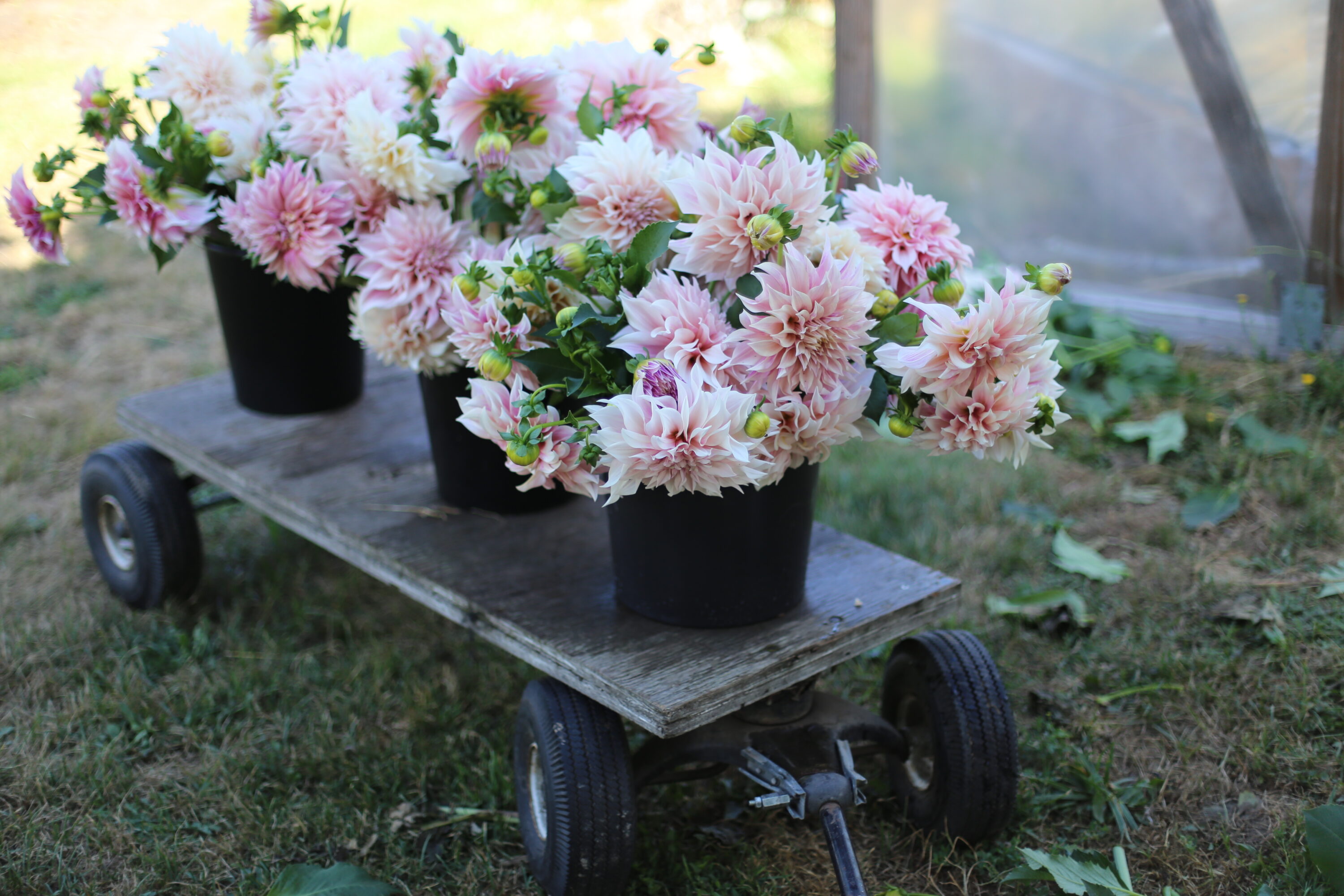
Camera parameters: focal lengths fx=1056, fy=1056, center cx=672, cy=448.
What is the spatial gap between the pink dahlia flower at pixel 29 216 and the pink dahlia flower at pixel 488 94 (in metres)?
0.72

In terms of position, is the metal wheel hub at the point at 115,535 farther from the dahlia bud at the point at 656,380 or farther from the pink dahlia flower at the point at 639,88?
the dahlia bud at the point at 656,380

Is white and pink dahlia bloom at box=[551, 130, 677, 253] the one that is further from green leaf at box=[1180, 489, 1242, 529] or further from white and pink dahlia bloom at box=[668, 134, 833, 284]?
green leaf at box=[1180, 489, 1242, 529]

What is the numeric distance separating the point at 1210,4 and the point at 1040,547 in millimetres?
1622

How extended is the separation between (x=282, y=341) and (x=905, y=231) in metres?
1.16

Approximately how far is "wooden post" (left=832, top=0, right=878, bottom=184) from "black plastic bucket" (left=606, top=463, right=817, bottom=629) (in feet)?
7.60

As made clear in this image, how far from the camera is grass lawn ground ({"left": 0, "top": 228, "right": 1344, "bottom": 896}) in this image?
1.51 meters

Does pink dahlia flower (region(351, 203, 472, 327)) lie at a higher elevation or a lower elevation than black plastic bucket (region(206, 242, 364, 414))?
higher

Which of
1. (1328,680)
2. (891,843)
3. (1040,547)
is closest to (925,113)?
(1040,547)

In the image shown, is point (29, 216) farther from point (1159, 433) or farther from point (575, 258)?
point (1159, 433)

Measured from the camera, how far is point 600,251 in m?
1.20

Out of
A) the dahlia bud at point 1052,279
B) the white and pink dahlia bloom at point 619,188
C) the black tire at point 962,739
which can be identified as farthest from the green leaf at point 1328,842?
the white and pink dahlia bloom at point 619,188

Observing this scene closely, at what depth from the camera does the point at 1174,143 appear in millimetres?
3041

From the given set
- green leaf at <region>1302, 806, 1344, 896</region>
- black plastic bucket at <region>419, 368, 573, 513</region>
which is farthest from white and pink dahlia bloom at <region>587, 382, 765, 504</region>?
green leaf at <region>1302, 806, 1344, 896</region>

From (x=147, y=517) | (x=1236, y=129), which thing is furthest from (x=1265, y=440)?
(x=147, y=517)
